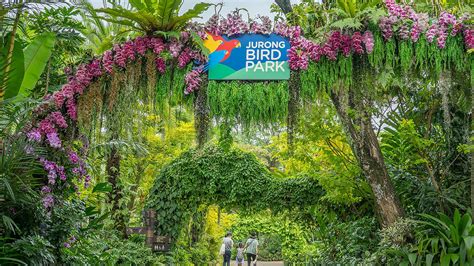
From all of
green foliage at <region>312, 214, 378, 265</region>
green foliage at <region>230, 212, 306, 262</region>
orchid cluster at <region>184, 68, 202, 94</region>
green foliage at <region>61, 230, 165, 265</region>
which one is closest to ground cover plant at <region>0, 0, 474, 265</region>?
orchid cluster at <region>184, 68, 202, 94</region>

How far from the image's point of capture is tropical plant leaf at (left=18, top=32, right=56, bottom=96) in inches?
206

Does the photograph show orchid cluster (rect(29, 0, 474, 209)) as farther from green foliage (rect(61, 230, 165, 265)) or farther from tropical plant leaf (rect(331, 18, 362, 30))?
green foliage (rect(61, 230, 165, 265))

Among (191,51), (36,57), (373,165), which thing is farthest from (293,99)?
(36,57)

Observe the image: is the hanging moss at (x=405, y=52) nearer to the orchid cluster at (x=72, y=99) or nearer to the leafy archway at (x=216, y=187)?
the orchid cluster at (x=72, y=99)

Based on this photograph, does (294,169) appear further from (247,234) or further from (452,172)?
(247,234)

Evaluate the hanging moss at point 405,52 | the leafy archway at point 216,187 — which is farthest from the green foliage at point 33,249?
the leafy archway at point 216,187

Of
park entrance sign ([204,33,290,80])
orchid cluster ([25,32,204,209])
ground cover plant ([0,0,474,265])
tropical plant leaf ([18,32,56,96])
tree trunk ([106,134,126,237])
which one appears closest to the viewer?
ground cover plant ([0,0,474,265])

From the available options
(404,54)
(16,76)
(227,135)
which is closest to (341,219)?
(227,135)

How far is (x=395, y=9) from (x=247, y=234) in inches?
578

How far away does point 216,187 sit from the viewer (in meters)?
8.94

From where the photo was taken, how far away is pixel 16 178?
4.54 meters

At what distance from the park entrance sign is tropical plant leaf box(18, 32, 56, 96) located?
1555 mm

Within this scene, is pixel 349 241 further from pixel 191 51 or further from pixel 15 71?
pixel 15 71

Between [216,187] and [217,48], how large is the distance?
14.5 ft
